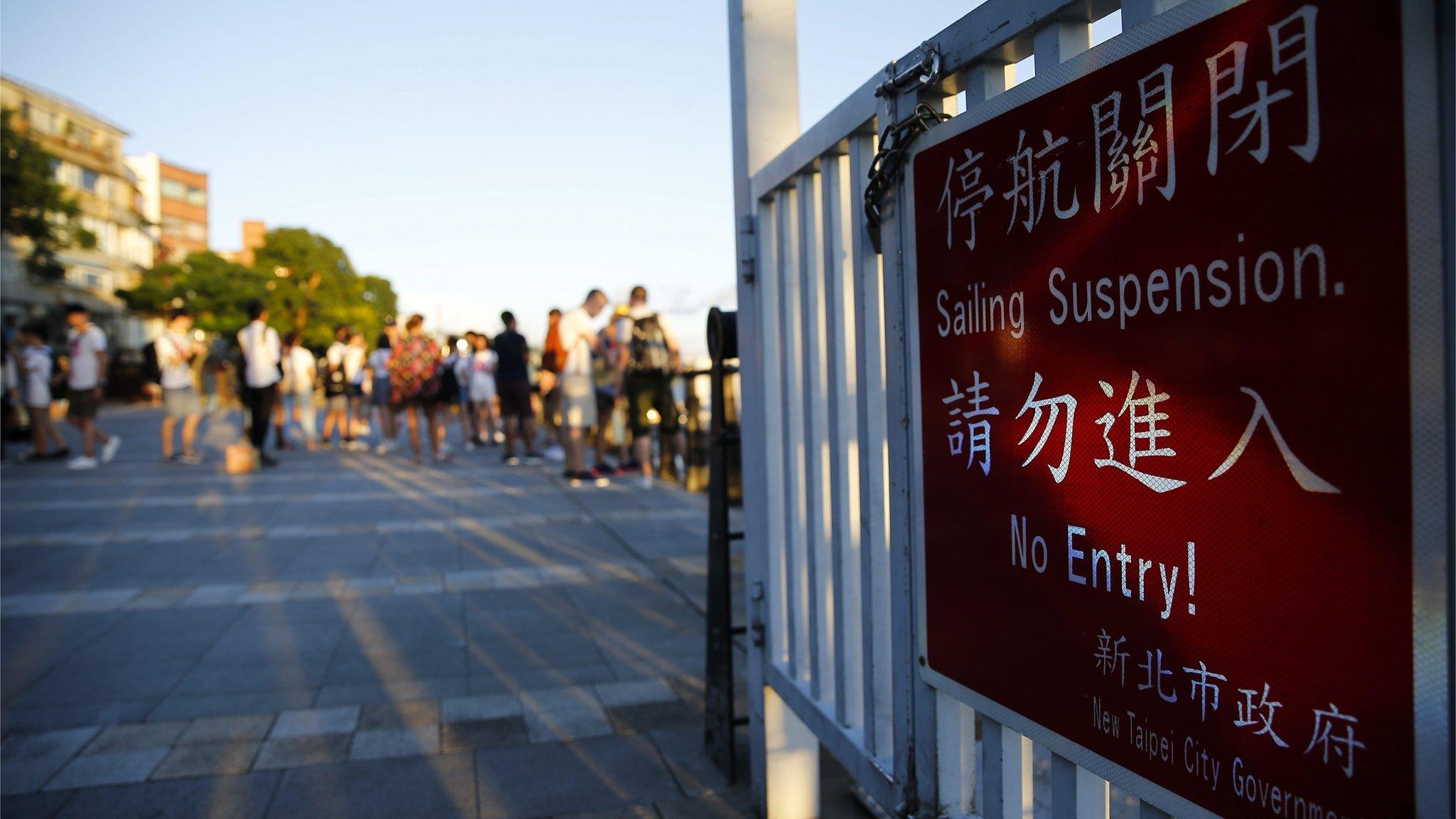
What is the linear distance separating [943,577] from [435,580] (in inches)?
194

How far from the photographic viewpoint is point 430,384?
43.2ft

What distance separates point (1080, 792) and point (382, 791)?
7.86 feet

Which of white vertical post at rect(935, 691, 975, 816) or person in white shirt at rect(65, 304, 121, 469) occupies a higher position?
person in white shirt at rect(65, 304, 121, 469)

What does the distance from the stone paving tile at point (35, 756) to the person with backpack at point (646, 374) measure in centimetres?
603

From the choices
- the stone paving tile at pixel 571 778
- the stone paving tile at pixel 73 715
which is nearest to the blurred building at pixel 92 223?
the stone paving tile at pixel 73 715

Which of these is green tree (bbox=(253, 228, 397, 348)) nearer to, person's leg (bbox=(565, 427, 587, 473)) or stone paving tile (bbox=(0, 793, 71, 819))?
person's leg (bbox=(565, 427, 587, 473))

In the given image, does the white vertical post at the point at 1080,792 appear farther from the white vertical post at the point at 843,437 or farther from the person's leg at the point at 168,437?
the person's leg at the point at 168,437

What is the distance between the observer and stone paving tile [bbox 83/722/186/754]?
11.7 feet

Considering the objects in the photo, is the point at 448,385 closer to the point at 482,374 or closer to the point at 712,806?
the point at 482,374

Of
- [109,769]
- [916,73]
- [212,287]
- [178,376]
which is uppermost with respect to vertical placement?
[212,287]

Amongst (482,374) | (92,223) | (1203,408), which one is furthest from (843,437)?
(92,223)

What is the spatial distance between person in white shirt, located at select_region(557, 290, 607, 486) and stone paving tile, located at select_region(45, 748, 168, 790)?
709cm

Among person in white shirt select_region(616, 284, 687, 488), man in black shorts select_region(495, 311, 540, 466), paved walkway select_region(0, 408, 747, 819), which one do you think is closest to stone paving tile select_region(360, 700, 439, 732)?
paved walkway select_region(0, 408, 747, 819)

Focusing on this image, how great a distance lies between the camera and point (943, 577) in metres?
1.88
